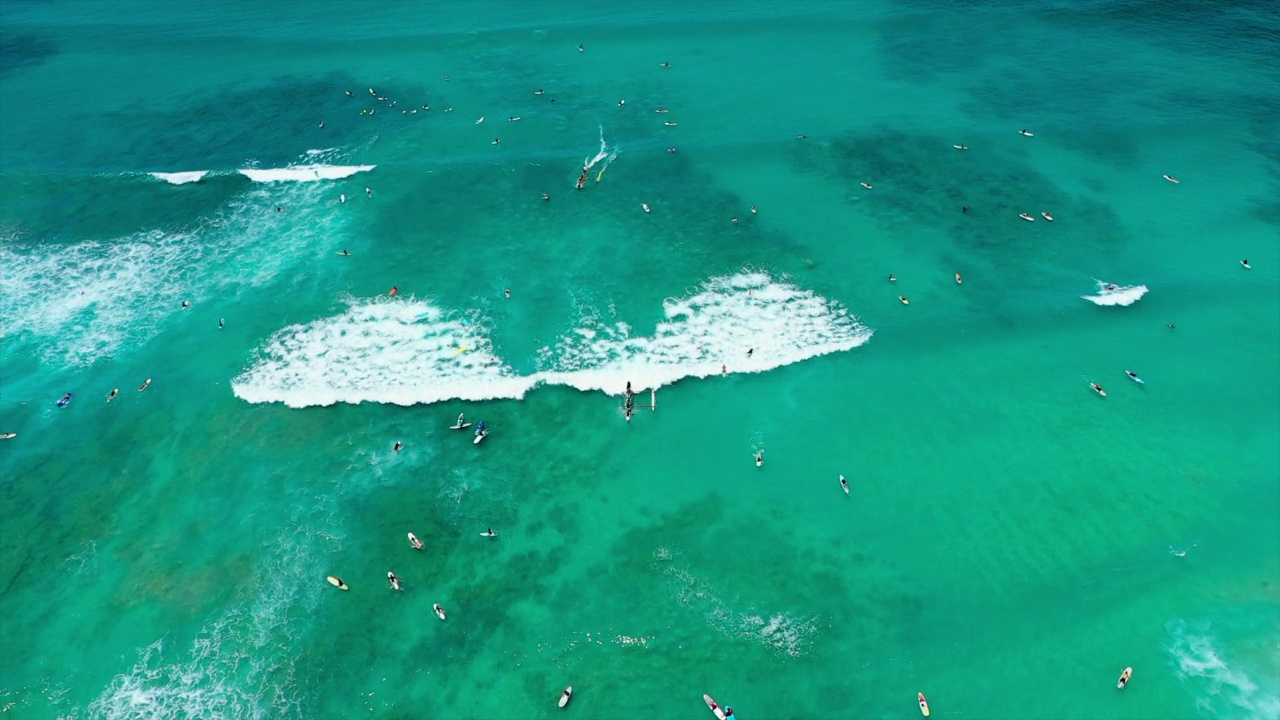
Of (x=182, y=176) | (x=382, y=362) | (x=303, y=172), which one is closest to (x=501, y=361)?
(x=382, y=362)

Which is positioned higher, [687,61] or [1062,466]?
[687,61]

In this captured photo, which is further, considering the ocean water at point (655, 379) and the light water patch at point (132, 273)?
the light water patch at point (132, 273)

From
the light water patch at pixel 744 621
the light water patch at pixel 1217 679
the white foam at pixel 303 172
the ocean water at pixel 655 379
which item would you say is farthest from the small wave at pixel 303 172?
the light water patch at pixel 1217 679

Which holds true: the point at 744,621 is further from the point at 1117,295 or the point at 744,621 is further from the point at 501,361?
the point at 1117,295

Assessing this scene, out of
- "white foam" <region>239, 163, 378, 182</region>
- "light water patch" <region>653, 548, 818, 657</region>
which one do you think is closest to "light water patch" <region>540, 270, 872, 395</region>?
"light water patch" <region>653, 548, 818, 657</region>

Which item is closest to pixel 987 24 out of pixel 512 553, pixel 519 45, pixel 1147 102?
pixel 1147 102

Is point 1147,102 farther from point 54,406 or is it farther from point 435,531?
point 54,406

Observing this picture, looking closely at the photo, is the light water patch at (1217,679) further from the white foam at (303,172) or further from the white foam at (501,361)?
the white foam at (303,172)
